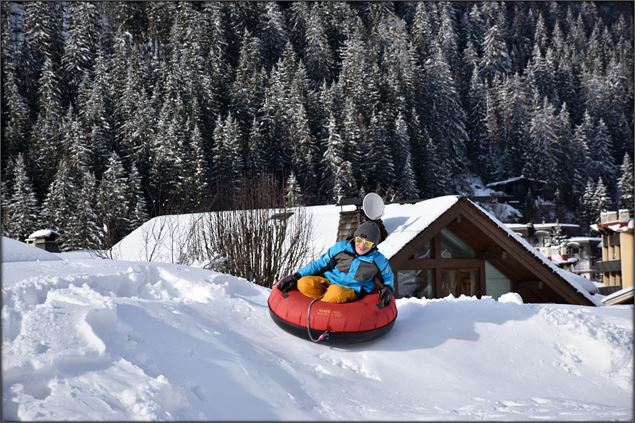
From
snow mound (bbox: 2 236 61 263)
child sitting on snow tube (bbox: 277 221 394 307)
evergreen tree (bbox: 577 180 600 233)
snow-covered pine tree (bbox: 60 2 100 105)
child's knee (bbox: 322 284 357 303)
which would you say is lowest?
evergreen tree (bbox: 577 180 600 233)

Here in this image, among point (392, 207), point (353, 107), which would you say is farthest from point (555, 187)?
point (392, 207)

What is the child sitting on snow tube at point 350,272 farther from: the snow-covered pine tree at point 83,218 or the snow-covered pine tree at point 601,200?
the snow-covered pine tree at point 601,200

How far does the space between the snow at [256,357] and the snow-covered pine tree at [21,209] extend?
A: 38.0 metres

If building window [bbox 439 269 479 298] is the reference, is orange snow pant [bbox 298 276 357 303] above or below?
above

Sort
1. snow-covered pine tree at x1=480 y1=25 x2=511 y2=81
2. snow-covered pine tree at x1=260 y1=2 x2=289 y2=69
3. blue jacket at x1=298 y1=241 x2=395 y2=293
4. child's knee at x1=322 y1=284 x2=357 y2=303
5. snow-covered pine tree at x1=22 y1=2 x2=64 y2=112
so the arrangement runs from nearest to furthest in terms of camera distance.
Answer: child's knee at x1=322 y1=284 x2=357 y2=303, blue jacket at x1=298 y1=241 x2=395 y2=293, snow-covered pine tree at x1=22 y1=2 x2=64 y2=112, snow-covered pine tree at x1=260 y1=2 x2=289 y2=69, snow-covered pine tree at x1=480 y1=25 x2=511 y2=81

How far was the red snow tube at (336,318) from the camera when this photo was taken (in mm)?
6168

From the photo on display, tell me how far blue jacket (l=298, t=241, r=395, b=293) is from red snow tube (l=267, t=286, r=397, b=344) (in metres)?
0.38

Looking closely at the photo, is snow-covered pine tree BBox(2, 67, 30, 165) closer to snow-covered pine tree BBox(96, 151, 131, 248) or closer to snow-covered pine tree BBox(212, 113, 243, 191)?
snow-covered pine tree BBox(96, 151, 131, 248)

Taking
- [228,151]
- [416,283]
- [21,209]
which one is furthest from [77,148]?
[416,283]

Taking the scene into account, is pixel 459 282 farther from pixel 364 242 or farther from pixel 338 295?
pixel 338 295

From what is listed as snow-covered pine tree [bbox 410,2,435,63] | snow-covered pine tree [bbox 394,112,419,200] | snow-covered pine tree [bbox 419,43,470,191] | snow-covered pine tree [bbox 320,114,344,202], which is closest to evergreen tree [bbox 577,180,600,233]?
snow-covered pine tree [bbox 419,43,470,191]

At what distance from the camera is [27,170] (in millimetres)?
51656

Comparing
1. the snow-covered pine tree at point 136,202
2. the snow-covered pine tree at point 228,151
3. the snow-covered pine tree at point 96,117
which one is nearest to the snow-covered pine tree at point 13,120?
the snow-covered pine tree at point 96,117

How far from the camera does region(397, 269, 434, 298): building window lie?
15500mm
